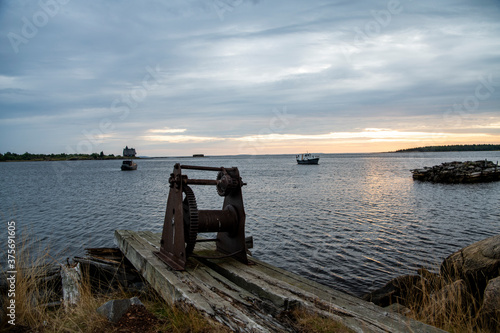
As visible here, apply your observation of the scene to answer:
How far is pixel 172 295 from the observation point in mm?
4492

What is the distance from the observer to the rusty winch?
528 centimetres

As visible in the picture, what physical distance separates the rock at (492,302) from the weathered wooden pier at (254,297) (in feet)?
6.02

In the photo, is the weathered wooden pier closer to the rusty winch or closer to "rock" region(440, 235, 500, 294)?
the rusty winch

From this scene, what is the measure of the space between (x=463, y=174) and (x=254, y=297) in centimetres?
4743

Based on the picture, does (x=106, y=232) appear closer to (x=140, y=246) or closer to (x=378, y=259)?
(x=140, y=246)

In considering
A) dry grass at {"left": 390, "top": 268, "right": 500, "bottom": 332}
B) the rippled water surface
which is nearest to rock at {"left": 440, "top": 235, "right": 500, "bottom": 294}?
dry grass at {"left": 390, "top": 268, "right": 500, "bottom": 332}

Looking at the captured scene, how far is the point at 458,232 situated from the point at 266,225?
910cm

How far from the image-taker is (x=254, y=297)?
423cm

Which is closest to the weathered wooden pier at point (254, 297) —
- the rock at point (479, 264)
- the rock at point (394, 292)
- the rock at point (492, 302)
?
the rock at point (492, 302)

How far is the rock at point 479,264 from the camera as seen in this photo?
6109mm

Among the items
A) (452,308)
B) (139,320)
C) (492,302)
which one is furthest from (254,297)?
(492,302)

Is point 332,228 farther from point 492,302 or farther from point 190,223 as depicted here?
point 190,223

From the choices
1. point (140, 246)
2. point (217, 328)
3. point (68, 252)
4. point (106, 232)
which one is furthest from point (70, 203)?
point (217, 328)

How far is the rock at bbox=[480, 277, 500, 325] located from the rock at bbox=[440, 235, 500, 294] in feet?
4.55
